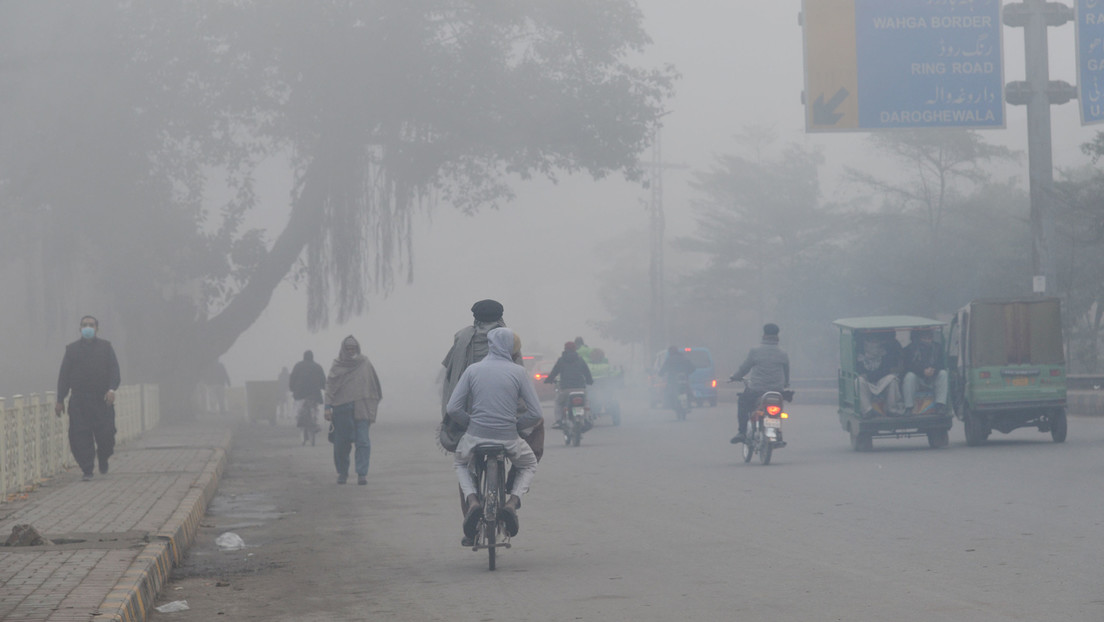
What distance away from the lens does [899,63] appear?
78.0ft

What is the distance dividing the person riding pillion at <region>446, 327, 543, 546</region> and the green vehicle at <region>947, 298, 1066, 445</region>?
38.2ft

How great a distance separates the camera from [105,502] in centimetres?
1338

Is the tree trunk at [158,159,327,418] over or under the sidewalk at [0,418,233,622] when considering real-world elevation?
over

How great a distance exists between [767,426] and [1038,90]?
11.3 meters

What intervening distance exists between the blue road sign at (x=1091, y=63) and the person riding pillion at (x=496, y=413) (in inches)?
689

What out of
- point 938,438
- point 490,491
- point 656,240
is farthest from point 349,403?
point 656,240

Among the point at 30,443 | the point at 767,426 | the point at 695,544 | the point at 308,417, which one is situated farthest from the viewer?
the point at 308,417

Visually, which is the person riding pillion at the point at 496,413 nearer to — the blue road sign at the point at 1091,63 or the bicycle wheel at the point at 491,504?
the bicycle wheel at the point at 491,504

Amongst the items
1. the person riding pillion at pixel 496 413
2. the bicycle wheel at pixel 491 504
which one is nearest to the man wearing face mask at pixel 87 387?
the person riding pillion at pixel 496 413

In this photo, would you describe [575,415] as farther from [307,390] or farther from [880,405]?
[880,405]

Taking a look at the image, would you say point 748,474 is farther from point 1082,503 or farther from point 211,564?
point 211,564

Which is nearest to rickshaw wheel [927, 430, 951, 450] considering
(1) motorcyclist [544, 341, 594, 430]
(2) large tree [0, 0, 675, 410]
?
(1) motorcyclist [544, 341, 594, 430]

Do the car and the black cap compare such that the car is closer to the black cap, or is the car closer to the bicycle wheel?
the black cap

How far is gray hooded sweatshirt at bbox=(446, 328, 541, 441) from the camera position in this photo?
9773 millimetres
